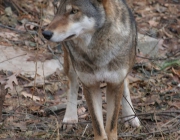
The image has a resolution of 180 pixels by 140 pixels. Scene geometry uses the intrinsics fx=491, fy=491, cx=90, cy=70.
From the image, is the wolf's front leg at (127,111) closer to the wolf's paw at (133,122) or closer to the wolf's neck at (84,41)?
the wolf's paw at (133,122)

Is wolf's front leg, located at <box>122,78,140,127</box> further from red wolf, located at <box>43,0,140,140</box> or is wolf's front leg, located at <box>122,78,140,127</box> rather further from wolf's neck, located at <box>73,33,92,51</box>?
wolf's neck, located at <box>73,33,92,51</box>

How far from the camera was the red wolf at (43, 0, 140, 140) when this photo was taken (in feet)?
16.8

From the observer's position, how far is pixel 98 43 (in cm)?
549

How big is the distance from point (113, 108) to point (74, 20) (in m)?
1.48

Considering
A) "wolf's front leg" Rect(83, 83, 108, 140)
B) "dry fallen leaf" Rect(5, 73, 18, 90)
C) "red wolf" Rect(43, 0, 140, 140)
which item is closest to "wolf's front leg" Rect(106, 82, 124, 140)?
"red wolf" Rect(43, 0, 140, 140)

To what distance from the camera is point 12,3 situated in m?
10.5

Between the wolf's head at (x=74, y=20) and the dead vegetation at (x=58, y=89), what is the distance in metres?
1.01

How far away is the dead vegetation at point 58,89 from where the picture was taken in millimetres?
6363

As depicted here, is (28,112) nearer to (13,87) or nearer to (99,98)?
(13,87)

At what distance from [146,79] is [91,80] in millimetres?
3013

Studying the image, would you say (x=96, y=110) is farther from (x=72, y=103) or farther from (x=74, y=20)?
(x=74, y=20)

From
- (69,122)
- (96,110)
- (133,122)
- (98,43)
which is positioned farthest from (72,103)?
(98,43)

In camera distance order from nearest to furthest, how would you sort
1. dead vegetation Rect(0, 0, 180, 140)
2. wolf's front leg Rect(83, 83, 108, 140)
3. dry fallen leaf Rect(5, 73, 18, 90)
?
wolf's front leg Rect(83, 83, 108, 140) < dead vegetation Rect(0, 0, 180, 140) < dry fallen leaf Rect(5, 73, 18, 90)

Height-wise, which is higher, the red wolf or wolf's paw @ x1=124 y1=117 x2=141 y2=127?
the red wolf
